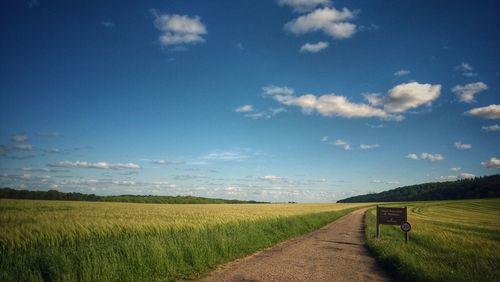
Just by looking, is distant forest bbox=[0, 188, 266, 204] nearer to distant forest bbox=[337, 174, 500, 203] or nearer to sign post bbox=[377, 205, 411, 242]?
sign post bbox=[377, 205, 411, 242]

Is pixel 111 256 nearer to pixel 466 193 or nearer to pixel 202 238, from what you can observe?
pixel 202 238

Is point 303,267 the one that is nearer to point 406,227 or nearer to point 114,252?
A: point 114,252

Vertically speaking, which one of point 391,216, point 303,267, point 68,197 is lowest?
point 68,197

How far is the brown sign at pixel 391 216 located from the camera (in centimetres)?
1733

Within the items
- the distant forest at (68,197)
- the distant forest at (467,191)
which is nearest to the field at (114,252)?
the distant forest at (68,197)

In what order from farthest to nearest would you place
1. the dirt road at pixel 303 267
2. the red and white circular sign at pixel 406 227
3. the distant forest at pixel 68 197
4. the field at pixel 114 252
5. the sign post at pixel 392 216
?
the distant forest at pixel 68 197 < the sign post at pixel 392 216 < the red and white circular sign at pixel 406 227 < the dirt road at pixel 303 267 < the field at pixel 114 252

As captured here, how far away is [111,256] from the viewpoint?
26.2 feet

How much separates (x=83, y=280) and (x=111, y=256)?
48.6 inches

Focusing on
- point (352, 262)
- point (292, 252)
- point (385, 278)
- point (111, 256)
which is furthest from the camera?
point (292, 252)

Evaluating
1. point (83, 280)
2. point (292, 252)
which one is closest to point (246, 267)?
point (292, 252)

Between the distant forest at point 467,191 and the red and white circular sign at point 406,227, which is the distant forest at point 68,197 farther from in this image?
the distant forest at point 467,191

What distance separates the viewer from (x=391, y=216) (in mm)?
17750

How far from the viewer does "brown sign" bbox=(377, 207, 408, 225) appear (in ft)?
56.9

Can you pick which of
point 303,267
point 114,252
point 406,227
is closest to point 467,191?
point 406,227
